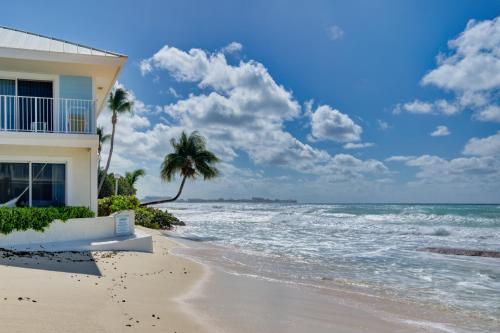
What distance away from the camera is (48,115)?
46.0 feet

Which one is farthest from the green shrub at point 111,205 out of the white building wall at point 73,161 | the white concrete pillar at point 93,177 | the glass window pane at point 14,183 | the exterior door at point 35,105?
the exterior door at point 35,105

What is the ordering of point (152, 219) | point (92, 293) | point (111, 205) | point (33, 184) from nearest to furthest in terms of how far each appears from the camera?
point (92, 293) → point (33, 184) → point (111, 205) → point (152, 219)

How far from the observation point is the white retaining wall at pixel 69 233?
1118 centimetres

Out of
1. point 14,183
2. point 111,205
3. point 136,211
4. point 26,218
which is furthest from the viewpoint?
point 136,211

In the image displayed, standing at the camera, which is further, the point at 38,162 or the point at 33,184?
the point at 38,162

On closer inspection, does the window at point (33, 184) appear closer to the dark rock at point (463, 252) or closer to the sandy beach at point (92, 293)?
the sandy beach at point (92, 293)

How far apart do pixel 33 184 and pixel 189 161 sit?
64.8 feet

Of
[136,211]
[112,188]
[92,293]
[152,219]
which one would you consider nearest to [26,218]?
[92,293]

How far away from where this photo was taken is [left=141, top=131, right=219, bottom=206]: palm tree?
32.8 meters

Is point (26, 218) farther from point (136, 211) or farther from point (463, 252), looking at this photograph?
point (463, 252)

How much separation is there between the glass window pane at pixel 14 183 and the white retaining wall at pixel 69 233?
7.22ft

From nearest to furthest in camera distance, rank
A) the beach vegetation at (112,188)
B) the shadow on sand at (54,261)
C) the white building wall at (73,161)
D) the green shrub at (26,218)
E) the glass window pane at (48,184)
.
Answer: the shadow on sand at (54,261)
the green shrub at (26,218)
the white building wall at (73,161)
the glass window pane at (48,184)
the beach vegetation at (112,188)

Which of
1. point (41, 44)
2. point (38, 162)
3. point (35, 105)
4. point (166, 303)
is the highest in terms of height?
point (41, 44)

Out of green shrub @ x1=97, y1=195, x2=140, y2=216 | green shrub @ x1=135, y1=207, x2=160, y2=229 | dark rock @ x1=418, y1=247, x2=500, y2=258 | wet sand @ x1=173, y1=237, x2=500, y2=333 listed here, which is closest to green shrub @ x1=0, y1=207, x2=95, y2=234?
wet sand @ x1=173, y1=237, x2=500, y2=333
